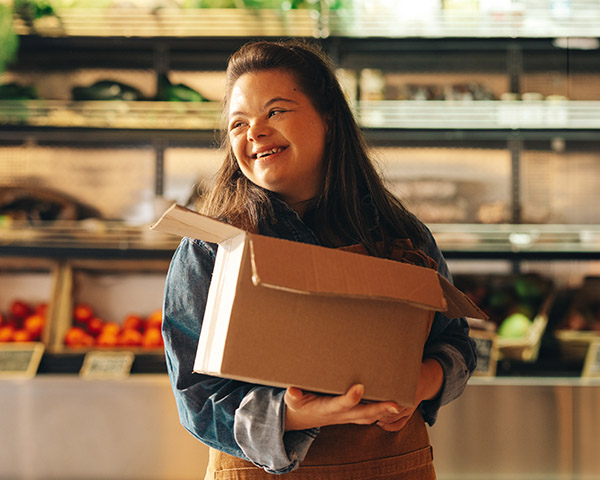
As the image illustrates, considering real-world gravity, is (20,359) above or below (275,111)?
below

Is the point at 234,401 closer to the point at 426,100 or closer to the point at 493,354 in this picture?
the point at 493,354

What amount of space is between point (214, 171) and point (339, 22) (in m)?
0.86

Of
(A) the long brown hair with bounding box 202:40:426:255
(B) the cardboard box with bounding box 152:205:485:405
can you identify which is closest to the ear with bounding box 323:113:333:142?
(A) the long brown hair with bounding box 202:40:426:255

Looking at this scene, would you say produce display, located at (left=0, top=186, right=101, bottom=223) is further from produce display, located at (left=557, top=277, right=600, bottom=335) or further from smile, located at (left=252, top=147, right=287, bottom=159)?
produce display, located at (left=557, top=277, right=600, bottom=335)

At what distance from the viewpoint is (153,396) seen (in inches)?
86.9

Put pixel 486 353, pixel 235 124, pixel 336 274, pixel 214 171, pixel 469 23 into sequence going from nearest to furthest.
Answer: pixel 336 274 < pixel 235 124 < pixel 214 171 < pixel 486 353 < pixel 469 23

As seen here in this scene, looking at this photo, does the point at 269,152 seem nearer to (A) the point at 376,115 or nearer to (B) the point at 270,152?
(B) the point at 270,152

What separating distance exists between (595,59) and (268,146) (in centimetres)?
240

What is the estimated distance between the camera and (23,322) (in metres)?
2.67

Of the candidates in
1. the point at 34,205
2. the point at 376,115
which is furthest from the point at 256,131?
the point at 34,205

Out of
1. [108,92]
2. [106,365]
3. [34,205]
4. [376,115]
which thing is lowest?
[106,365]

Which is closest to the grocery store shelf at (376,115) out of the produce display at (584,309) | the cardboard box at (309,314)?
the produce display at (584,309)

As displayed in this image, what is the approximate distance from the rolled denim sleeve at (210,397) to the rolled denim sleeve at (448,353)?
25 centimetres

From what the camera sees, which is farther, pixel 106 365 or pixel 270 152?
pixel 106 365
